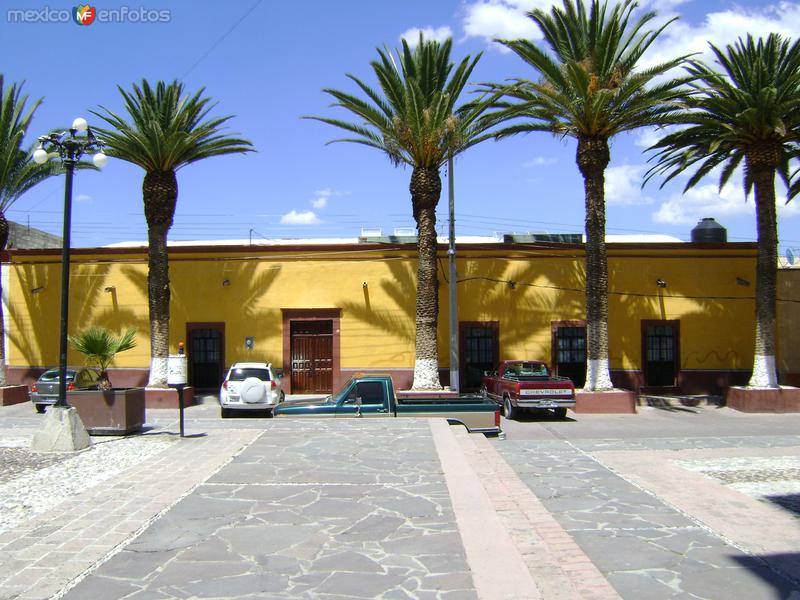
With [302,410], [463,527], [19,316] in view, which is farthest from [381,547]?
[19,316]

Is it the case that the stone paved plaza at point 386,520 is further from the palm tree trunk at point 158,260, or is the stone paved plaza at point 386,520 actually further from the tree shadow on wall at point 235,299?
the tree shadow on wall at point 235,299

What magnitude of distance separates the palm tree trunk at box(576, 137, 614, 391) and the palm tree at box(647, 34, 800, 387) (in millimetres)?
2848

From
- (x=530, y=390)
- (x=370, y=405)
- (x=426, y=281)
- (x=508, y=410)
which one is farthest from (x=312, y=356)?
(x=370, y=405)

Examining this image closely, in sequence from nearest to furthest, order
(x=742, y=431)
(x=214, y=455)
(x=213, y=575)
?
(x=213, y=575) < (x=214, y=455) < (x=742, y=431)

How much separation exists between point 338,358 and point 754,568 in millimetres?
18985

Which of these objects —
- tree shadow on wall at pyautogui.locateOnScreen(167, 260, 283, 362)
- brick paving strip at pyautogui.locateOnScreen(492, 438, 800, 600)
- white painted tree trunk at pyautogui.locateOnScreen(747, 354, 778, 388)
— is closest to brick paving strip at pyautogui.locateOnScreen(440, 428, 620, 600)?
brick paving strip at pyautogui.locateOnScreen(492, 438, 800, 600)

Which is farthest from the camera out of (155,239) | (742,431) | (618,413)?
(155,239)

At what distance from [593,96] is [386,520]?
16.4 m

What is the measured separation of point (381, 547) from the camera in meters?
6.25

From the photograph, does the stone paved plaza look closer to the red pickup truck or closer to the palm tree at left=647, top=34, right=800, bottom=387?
the red pickup truck

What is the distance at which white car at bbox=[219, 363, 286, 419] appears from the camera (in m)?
18.9

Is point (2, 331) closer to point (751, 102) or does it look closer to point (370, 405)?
point (370, 405)

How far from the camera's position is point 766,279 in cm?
2155

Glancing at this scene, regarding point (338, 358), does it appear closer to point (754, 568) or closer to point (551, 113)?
point (551, 113)
